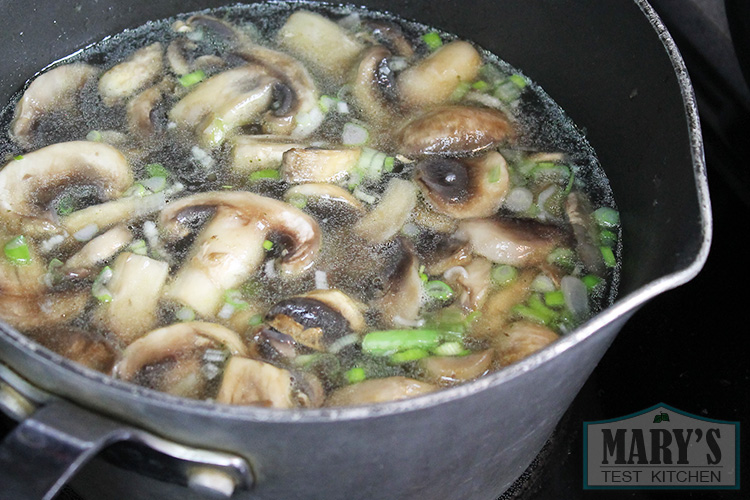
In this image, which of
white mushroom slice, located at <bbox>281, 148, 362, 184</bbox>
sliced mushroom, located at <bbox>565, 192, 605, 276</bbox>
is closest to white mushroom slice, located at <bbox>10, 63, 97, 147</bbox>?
white mushroom slice, located at <bbox>281, 148, 362, 184</bbox>

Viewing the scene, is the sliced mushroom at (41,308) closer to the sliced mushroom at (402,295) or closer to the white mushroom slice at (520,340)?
the sliced mushroom at (402,295)

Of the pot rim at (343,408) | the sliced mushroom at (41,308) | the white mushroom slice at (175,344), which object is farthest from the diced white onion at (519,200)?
the sliced mushroom at (41,308)

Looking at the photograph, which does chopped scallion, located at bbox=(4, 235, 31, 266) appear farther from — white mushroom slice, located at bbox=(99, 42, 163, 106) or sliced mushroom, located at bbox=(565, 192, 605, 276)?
sliced mushroom, located at bbox=(565, 192, 605, 276)

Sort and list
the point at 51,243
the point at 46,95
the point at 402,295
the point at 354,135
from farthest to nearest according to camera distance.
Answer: the point at 46,95, the point at 354,135, the point at 51,243, the point at 402,295

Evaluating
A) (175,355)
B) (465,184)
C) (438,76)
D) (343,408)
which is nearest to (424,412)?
(343,408)

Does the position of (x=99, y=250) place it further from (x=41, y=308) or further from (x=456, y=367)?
(x=456, y=367)

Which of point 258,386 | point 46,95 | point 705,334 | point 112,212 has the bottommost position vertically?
point 705,334
